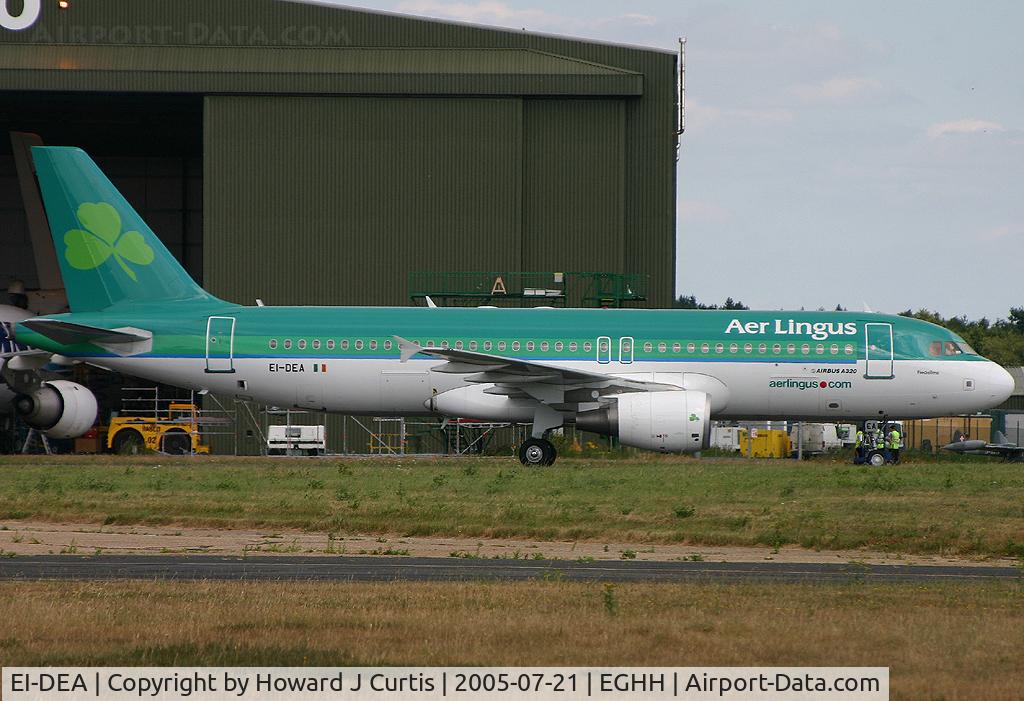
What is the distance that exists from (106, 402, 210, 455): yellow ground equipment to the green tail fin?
35.0ft

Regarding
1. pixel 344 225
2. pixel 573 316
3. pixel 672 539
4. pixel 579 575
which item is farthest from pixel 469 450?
pixel 579 575

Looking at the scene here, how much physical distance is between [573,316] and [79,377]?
2352 centimetres

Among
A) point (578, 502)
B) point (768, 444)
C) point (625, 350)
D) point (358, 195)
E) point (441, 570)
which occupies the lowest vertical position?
point (441, 570)

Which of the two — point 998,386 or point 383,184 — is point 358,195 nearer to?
point 383,184

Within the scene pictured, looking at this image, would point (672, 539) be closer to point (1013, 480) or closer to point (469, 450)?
point (1013, 480)

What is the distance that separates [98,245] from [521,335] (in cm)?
1095

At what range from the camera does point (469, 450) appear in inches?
1746

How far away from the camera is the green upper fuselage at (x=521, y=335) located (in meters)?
32.0

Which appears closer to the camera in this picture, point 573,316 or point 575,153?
point 573,316

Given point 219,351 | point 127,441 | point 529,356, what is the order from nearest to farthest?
point 529,356 < point 219,351 < point 127,441

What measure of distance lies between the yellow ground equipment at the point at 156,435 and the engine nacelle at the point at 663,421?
1906 cm

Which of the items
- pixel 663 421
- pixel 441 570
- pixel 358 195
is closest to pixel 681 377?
pixel 663 421

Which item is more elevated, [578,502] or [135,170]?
[135,170]

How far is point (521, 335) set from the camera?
3222 centimetres
